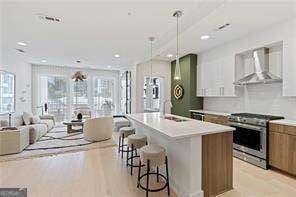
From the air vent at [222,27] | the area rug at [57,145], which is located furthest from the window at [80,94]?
the air vent at [222,27]

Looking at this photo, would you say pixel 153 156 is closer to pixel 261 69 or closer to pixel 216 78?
pixel 261 69

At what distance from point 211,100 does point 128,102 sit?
4.28 meters

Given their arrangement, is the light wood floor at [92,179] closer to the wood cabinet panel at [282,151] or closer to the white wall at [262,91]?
the wood cabinet panel at [282,151]

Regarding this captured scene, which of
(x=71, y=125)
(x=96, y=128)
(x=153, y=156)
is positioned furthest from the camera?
(x=71, y=125)

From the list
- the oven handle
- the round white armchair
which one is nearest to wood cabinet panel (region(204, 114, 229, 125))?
the oven handle

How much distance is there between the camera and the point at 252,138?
3.79 m

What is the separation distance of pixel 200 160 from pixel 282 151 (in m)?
1.91

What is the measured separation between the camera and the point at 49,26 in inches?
149

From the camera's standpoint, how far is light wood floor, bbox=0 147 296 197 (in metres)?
2.68

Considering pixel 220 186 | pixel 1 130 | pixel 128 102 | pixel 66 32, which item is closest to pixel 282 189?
pixel 220 186

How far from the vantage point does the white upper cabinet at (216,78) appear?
16.2 feet

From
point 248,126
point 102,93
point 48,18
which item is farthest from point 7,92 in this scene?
point 248,126

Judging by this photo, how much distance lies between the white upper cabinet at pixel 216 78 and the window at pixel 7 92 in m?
6.18

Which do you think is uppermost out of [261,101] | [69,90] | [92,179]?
[69,90]
